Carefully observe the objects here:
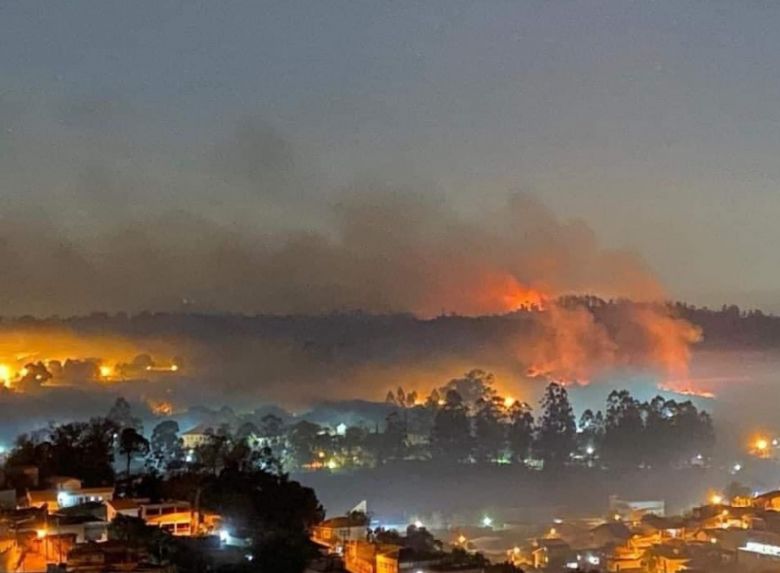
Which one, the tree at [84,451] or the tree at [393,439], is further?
the tree at [393,439]

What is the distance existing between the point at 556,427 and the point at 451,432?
165 centimetres

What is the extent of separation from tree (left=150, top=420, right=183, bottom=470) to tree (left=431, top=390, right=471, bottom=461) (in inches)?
147

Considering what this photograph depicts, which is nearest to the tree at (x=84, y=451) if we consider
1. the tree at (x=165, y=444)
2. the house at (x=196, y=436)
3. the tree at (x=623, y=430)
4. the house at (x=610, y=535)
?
the tree at (x=165, y=444)

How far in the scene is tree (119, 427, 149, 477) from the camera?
938 cm

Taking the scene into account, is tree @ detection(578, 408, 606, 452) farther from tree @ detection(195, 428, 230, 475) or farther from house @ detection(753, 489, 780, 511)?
tree @ detection(195, 428, 230, 475)

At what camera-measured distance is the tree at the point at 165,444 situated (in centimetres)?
987

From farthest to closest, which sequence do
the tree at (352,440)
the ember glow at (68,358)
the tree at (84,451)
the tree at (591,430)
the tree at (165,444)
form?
the tree at (591,430)
the tree at (352,440)
the ember glow at (68,358)
the tree at (165,444)
the tree at (84,451)

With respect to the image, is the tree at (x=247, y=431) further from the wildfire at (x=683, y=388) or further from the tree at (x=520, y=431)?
the wildfire at (x=683, y=388)

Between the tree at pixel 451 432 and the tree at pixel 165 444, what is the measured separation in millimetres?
→ 3727

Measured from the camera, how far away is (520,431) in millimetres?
14602

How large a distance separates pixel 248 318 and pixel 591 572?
26.3ft

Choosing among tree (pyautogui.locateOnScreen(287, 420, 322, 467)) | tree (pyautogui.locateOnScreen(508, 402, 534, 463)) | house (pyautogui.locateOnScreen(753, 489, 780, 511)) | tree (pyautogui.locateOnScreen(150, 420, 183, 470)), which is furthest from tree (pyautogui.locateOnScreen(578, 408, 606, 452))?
tree (pyautogui.locateOnScreen(150, 420, 183, 470))

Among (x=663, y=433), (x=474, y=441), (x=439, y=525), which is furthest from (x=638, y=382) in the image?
(x=439, y=525)

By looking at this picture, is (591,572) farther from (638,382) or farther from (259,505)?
(638,382)
